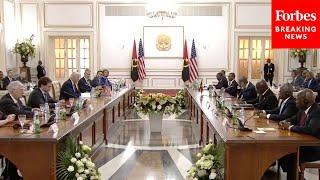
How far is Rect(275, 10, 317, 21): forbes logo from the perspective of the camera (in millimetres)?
4422

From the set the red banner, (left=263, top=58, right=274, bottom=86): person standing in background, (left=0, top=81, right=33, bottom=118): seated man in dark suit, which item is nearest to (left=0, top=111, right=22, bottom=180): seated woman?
(left=0, top=81, right=33, bottom=118): seated man in dark suit

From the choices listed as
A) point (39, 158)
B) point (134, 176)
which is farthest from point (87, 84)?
point (39, 158)

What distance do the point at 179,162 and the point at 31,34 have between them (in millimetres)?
11694

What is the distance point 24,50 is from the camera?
16.2 meters

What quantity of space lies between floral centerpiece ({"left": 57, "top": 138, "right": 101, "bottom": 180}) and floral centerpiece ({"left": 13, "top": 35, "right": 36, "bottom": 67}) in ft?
38.7

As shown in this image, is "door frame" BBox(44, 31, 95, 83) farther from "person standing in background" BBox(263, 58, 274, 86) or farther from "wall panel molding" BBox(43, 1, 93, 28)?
"person standing in background" BBox(263, 58, 274, 86)

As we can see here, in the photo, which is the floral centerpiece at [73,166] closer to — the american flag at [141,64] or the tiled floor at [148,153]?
the tiled floor at [148,153]

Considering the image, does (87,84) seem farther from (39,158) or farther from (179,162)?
(39,158)

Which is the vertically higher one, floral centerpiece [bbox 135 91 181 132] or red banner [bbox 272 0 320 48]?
red banner [bbox 272 0 320 48]

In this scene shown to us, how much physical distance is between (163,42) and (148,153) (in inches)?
386

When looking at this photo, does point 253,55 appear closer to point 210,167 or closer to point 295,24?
point 210,167

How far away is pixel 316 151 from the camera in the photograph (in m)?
5.07

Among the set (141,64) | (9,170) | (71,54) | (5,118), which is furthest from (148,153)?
(71,54)

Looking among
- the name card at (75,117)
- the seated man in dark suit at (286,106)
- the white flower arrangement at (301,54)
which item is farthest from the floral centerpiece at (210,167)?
the white flower arrangement at (301,54)
